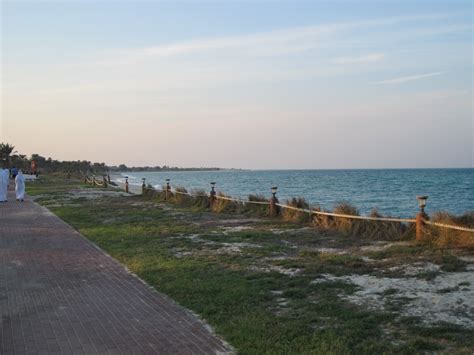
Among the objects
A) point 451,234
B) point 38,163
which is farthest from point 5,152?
point 451,234

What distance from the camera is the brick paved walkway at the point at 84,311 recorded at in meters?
5.73

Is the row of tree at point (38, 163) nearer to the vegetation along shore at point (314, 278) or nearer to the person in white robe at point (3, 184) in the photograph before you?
the person in white robe at point (3, 184)

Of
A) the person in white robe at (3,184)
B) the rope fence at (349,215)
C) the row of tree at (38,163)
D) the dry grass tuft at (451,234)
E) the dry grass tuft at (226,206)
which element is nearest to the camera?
the dry grass tuft at (451,234)

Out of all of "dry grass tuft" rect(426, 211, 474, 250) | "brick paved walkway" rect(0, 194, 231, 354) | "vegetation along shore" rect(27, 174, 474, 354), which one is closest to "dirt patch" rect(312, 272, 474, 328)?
"vegetation along shore" rect(27, 174, 474, 354)

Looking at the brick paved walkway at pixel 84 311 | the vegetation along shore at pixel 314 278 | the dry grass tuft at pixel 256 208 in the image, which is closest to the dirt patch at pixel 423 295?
the vegetation along shore at pixel 314 278

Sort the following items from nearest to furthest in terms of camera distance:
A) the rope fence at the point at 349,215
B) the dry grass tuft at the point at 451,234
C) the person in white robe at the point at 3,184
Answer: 1. the dry grass tuft at the point at 451,234
2. the rope fence at the point at 349,215
3. the person in white robe at the point at 3,184

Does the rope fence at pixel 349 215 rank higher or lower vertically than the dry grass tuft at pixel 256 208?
higher

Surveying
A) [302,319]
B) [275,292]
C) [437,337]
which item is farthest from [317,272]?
[437,337]

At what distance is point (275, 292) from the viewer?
7895 millimetres

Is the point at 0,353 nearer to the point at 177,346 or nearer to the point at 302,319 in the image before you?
the point at 177,346

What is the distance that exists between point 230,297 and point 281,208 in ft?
34.5

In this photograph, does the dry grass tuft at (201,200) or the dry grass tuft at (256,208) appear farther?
the dry grass tuft at (201,200)

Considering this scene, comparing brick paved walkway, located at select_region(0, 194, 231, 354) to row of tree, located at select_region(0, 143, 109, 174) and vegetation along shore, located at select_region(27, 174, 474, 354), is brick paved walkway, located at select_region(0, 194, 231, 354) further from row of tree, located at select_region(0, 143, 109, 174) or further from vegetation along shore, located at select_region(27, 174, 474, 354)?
row of tree, located at select_region(0, 143, 109, 174)

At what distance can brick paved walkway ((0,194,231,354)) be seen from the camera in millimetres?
5727
